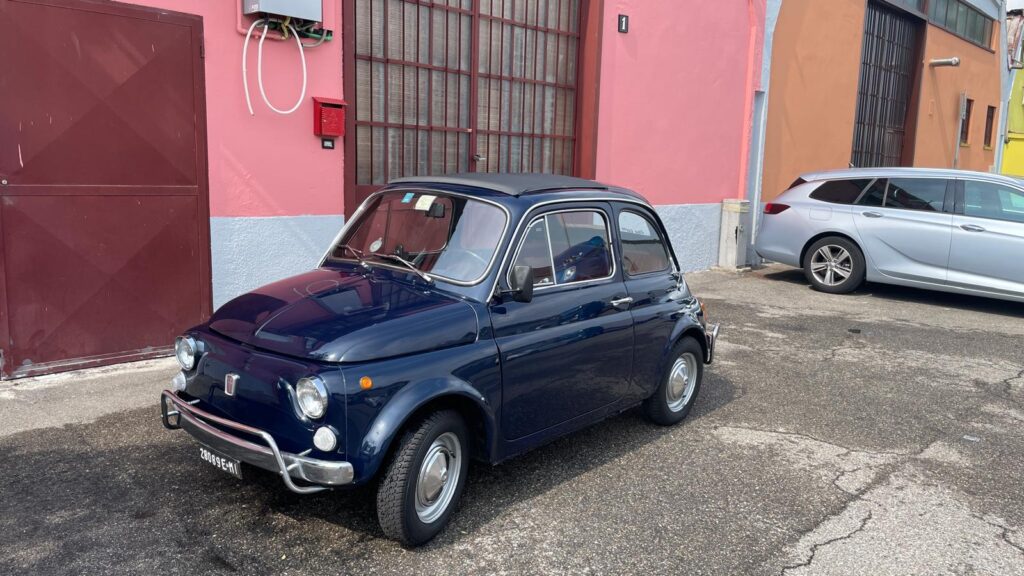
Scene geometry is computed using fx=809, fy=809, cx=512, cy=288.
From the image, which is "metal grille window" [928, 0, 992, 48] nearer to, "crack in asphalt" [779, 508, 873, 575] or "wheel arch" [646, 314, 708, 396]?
"wheel arch" [646, 314, 708, 396]

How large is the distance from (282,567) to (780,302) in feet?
25.6

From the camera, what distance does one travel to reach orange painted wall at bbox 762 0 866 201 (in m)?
Answer: 13.0

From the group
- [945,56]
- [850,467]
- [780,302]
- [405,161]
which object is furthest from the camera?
[945,56]

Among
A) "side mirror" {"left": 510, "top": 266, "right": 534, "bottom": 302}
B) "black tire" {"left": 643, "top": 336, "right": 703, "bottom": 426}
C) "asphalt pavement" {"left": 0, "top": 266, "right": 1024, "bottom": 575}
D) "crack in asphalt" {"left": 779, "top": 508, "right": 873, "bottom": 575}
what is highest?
"side mirror" {"left": 510, "top": 266, "right": 534, "bottom": 302}

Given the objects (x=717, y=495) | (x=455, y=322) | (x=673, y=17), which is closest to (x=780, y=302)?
(x=673, y=17)

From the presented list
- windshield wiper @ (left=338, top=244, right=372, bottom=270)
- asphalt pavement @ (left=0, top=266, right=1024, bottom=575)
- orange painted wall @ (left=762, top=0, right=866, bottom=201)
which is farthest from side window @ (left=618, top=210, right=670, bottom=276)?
orange painted wall @ (left=762, top=0, right=866, bottom=201)

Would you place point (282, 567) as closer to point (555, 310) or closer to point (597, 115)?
point (555, 310)

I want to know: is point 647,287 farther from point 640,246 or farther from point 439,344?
point 439,344

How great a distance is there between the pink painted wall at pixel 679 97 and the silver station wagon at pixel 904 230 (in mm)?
1397

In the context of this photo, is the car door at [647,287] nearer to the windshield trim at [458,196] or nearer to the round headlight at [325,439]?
the windshield trim at [458,196]

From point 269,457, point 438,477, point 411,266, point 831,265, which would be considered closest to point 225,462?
Answer: point 269,457

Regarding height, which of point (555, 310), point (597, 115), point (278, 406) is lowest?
point (278, 406)

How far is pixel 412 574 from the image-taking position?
3395mm

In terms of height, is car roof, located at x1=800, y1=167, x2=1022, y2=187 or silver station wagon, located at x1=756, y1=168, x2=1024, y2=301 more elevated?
car roof, located at x1=800, y1=167, x2=1022, y2=187
